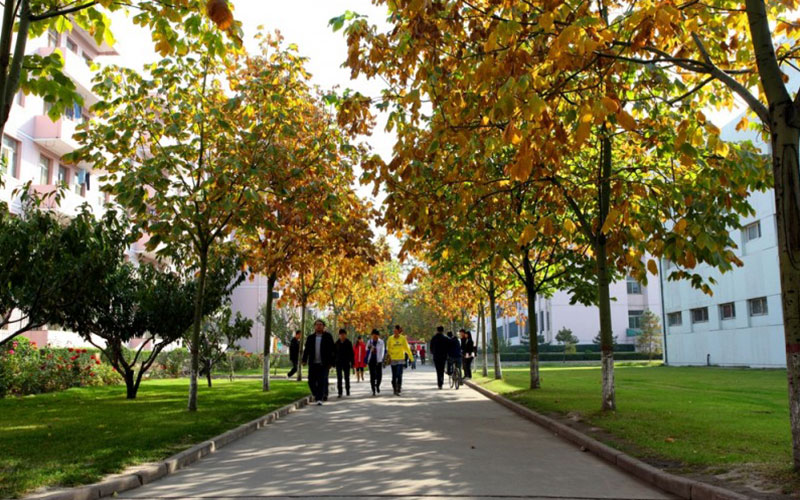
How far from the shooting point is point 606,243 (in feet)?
43.2

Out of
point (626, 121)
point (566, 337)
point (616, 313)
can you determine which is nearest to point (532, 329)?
point (626, 121)

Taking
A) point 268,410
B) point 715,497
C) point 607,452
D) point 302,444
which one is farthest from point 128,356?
point 715,497

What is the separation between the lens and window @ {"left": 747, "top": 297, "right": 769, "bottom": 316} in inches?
1345

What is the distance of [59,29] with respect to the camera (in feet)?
26.7

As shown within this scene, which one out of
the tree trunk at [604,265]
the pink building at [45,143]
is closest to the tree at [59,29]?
the tree trunk at [604,265]

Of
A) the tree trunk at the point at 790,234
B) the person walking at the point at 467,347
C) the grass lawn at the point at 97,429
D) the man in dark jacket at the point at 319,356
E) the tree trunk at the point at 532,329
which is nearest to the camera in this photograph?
the tree trunk at the point at 790,234

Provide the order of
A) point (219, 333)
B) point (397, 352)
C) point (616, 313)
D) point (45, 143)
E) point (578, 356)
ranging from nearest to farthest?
point (397, 352), point (219, 333), point (45, 143), point (578, 356), point (616, 313)

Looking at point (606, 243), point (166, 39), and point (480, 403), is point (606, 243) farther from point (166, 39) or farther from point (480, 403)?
point (166, 39)

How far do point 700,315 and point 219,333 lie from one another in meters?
32.2

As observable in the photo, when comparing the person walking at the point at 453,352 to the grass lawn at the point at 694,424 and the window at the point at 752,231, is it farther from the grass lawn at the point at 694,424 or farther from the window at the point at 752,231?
the window at the point at 752,231

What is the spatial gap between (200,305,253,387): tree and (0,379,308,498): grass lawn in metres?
2.48

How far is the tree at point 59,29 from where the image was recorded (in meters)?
6.61

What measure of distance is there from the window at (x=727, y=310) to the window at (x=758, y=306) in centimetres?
199

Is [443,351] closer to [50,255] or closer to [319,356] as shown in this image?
[319,356]
